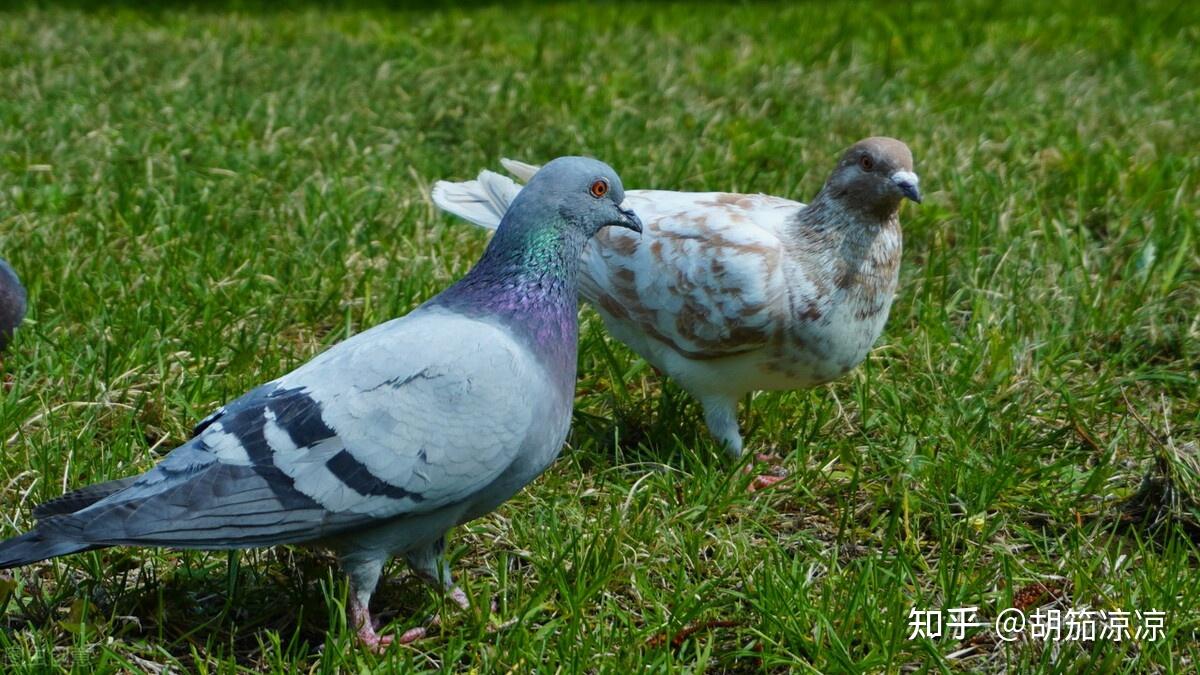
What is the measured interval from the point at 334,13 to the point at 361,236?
4.75 meters

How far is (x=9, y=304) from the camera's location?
12.6ft

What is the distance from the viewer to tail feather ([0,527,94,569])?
241cm

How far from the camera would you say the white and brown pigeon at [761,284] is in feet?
11.5

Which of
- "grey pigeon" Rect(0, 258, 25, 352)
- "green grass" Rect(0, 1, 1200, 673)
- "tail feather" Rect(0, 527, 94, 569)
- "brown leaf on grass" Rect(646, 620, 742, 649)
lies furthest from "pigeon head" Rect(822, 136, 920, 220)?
"grey pigeon" Rect(0, 258, 25, 352)

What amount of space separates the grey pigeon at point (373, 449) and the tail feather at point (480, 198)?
1.18 m

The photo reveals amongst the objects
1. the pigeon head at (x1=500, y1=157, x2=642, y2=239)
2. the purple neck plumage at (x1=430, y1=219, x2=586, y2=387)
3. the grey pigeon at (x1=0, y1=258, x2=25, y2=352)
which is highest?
the pigeon head at (x1=500, y1=157, x2=642, y2=239)

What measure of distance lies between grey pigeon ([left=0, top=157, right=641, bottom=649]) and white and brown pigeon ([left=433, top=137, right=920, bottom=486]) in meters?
0.87

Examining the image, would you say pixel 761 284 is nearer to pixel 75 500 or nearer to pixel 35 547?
pixel 75 500

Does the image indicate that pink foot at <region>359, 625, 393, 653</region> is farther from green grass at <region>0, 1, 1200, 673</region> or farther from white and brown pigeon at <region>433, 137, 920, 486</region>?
white and brown pigeon at <region>433, 137, 920, 486</region>

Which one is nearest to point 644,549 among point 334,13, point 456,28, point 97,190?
point 97,190

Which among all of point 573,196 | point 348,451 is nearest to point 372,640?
point 348,451

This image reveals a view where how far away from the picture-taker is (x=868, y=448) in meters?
3.69

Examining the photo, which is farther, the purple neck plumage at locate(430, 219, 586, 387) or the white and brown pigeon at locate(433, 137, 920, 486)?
the white and brown pigeon at locate(433, 137, 920, 486)

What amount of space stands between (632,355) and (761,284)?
0.86m
